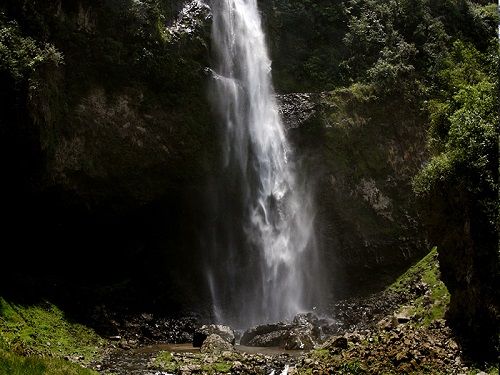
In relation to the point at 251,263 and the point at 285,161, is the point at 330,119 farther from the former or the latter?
the point at 251,263

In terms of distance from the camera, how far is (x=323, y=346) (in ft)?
47.4

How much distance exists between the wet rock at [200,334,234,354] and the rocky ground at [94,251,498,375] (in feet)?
0.11

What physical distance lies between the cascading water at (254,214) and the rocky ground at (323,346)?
3016 mm

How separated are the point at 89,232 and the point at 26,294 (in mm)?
5819

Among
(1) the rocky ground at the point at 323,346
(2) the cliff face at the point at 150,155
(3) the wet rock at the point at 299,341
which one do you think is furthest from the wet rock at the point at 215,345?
(2) the cliff face at the point at 150,155

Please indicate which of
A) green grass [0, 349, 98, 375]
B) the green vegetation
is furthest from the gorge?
green grass [0, 349, 98, 375]

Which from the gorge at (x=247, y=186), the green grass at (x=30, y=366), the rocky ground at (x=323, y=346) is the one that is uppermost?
the gorge at (x=247, y=186)

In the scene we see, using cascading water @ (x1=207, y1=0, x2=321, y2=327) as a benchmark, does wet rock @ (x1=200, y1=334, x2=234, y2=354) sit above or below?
below

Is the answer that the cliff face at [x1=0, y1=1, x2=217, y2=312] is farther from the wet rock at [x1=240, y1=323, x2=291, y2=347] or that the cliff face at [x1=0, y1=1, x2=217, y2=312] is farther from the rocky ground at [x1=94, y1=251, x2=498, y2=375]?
the wet rock at [x1=240, y1=323, x2=291, y2=347]

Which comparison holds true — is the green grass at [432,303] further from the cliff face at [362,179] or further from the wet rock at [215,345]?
the cliff face at [362,179]

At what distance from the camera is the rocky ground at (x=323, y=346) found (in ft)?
A: 39.2

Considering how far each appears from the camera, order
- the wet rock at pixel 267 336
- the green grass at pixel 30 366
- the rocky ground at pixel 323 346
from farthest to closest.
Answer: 1. the wet rock at pixel 267 336
2. the rocky ground at pixel 323 346
3. the green grass at pixel 30 366

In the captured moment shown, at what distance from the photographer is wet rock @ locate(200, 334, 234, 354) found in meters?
17.2

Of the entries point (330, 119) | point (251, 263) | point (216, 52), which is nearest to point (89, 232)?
point (251, 263)
